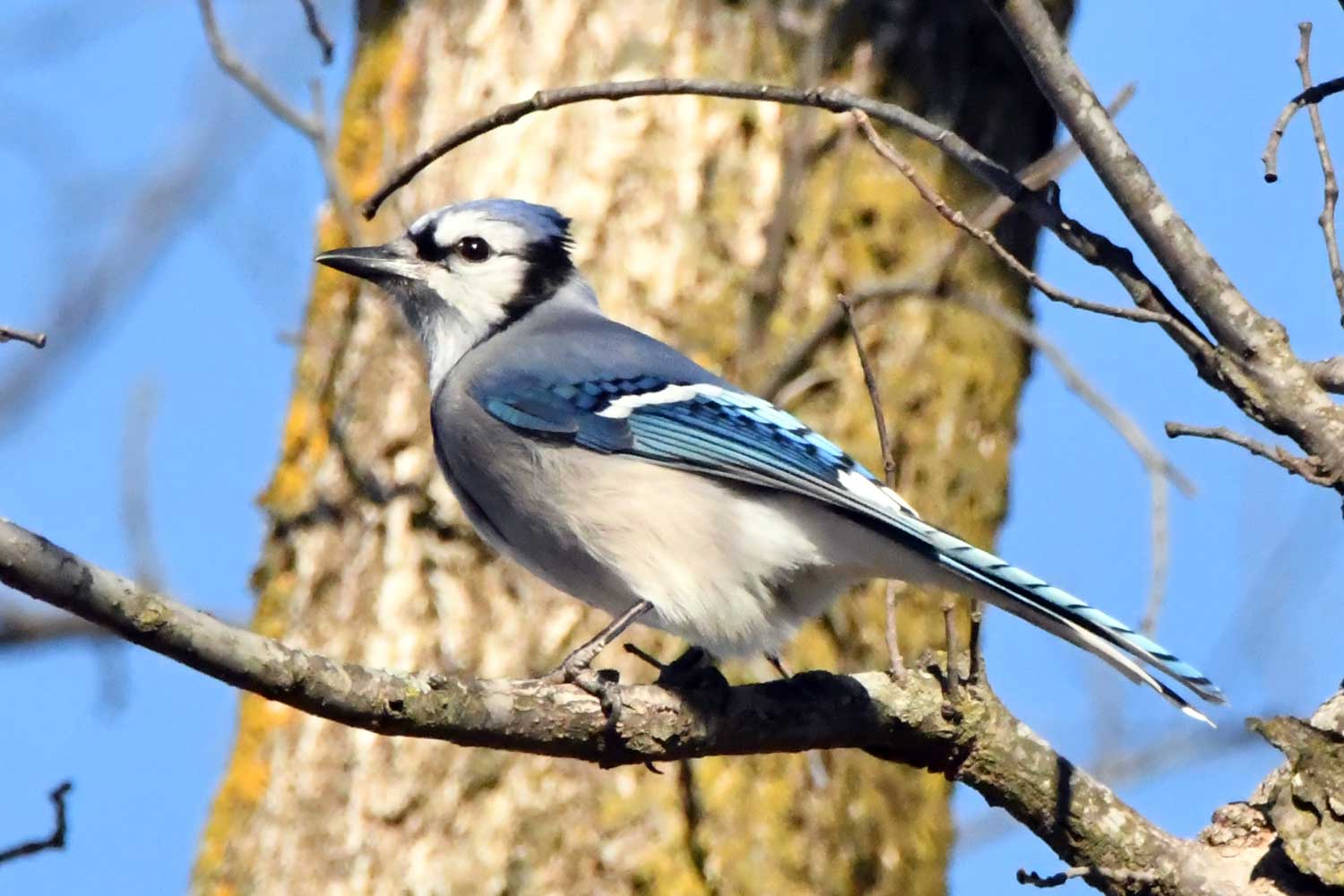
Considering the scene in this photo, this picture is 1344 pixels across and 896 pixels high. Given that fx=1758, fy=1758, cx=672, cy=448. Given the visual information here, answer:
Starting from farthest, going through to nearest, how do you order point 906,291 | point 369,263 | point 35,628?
point 35,628
point 906,291
point 369,263

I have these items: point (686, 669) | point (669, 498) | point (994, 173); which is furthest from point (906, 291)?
point (994, 173)

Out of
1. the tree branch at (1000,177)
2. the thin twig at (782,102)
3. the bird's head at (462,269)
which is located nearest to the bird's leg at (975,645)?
the tree branch at (1000,177)

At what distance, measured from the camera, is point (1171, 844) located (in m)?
2.44

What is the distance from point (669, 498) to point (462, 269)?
88 centimetres

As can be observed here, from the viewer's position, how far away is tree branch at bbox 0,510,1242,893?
196cm

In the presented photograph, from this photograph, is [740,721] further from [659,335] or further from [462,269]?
[659,335]

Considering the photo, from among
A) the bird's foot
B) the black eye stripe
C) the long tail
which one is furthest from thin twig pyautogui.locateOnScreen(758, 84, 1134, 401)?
the long tail

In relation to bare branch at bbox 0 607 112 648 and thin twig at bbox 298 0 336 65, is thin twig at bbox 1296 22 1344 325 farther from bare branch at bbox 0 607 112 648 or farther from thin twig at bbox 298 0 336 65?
bare branch at bbox 0 607 112 648

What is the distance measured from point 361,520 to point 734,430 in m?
1.26

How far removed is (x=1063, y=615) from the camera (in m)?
2.44

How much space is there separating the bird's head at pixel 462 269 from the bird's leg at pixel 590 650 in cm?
85

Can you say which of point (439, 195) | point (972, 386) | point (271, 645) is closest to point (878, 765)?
point (972, 386)

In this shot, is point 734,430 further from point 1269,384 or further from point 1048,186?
point 1269,384

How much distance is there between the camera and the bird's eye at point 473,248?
3.56 meters
